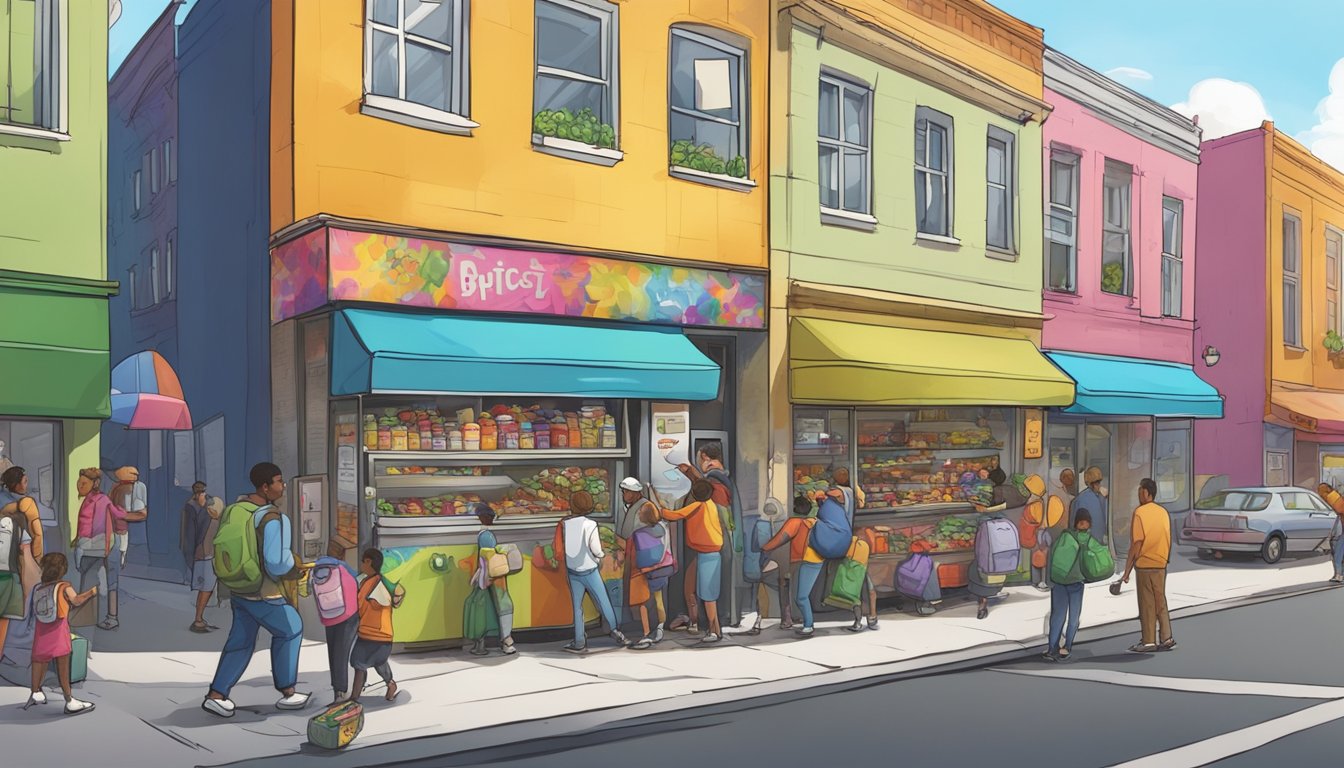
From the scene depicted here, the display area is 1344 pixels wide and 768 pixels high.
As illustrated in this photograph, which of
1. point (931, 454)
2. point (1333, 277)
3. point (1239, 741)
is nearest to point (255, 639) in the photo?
point (1239, 741)

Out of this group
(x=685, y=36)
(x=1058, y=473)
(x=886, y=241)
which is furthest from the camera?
(x=1058, y=473)

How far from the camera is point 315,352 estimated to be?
11.8 metres

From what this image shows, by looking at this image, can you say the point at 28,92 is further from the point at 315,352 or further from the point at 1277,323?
the point at 1277,323

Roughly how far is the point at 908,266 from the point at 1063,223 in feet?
15.7

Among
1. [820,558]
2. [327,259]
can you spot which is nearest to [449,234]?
[327,259]

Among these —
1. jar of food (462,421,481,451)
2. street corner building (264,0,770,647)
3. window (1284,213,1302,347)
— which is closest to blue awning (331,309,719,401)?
street corner building (264,0,770,647)

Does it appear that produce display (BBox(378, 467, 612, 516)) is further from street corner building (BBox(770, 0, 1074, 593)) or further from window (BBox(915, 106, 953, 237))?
window (BBox(915, 106, 953, 237))

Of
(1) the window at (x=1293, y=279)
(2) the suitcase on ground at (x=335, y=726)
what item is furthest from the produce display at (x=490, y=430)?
(1) the window at (x=1293, y=279)

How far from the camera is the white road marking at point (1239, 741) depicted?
731cm

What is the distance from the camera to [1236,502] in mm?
20797

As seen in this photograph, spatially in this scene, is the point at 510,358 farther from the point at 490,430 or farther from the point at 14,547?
the point at 14,547

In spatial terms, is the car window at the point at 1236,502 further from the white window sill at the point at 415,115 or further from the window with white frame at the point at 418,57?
the window with white frame at the point at 418,57

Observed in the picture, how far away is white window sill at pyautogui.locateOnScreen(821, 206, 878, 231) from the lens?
15.1 metres

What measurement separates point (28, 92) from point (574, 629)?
749cm
